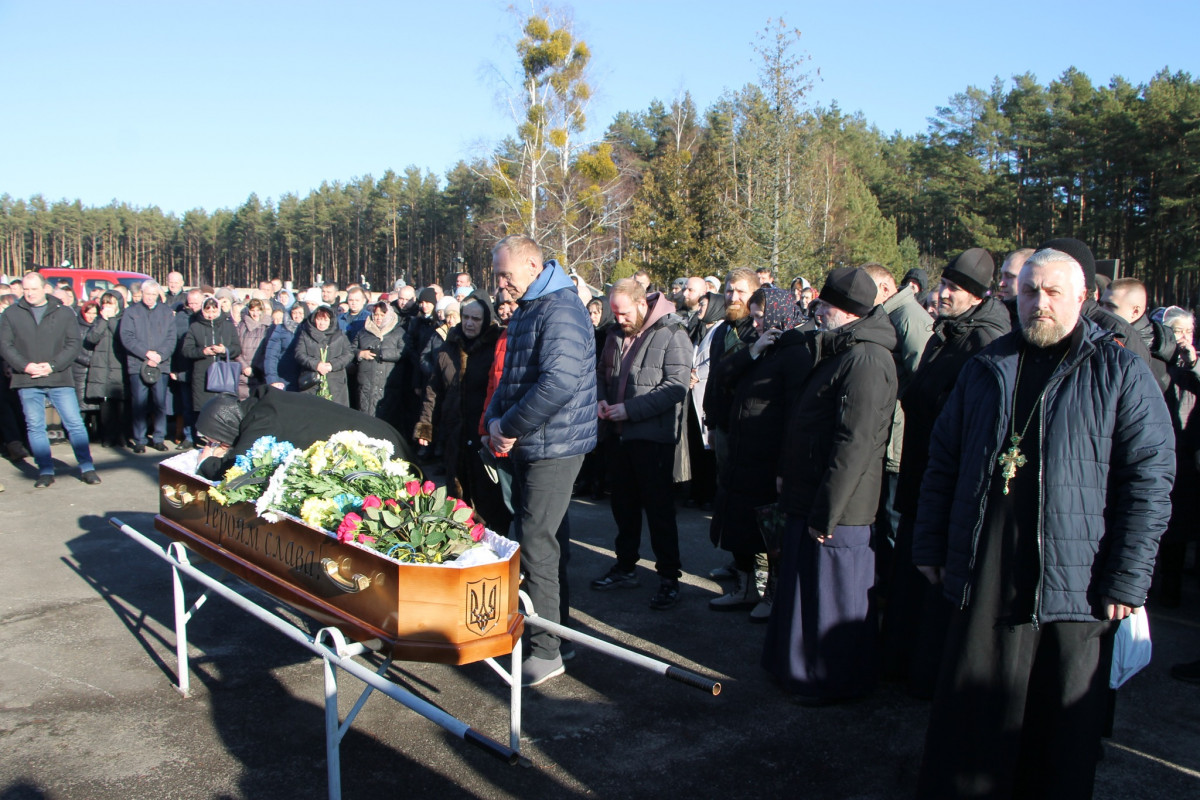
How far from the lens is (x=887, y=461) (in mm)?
4816

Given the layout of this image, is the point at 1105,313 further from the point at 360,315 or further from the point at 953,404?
the point at 360,315

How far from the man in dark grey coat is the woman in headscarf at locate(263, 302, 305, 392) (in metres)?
4.82

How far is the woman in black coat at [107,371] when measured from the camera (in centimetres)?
1093

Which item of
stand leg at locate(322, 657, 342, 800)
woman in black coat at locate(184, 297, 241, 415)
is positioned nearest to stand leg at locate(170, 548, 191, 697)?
stand leg at locate(322, 657, 342, 800)

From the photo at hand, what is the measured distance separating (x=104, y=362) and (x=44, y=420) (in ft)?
8.27

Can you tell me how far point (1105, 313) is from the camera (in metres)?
4.94

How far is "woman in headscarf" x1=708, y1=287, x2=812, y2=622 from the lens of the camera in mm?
5004

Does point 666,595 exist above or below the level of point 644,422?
below

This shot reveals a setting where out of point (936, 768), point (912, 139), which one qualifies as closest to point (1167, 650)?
point (936, 768)

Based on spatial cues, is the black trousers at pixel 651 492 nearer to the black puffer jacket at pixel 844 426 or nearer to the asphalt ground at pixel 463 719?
the asphalt ground at pixel 463 719

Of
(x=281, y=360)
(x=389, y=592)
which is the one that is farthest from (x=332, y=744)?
(x=281, y=360)

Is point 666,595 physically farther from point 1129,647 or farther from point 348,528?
point 1129,647

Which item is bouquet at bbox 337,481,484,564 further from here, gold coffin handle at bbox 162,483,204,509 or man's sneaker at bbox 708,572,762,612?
man's sneaker at bbox 708,572,762,612

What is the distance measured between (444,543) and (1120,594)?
2.34m
